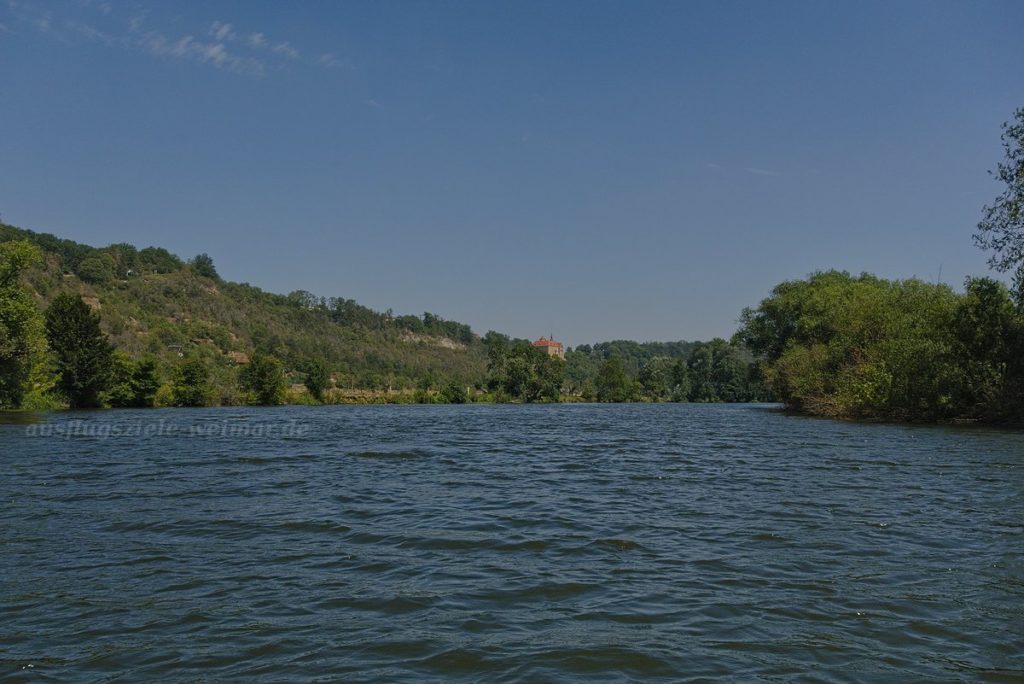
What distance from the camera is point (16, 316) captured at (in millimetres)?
42688

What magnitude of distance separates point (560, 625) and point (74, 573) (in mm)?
6460

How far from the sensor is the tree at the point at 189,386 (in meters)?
75.9

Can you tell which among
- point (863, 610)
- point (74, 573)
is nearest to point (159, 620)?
point (74, 573)

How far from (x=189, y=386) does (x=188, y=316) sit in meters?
82.1

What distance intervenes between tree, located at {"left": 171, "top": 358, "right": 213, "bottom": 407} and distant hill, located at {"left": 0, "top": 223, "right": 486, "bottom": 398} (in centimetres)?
3065

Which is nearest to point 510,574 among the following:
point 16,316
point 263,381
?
point 16,316

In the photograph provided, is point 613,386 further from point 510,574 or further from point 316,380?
point 510,574

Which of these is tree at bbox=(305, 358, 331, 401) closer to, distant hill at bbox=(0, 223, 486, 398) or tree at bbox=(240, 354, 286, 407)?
tree at bbox=(240, 354, 286, 407)

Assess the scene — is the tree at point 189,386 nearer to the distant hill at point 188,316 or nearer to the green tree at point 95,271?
the distant hill at point 188,316

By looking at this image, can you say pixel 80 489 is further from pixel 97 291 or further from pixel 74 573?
pixel 97 291

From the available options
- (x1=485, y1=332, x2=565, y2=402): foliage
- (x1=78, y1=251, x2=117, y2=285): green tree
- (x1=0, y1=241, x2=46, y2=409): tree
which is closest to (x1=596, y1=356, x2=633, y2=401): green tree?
(x1=485, y1=332, x2=565, y2=402): foliage

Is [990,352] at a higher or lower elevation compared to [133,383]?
higher

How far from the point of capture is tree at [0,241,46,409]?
42562mm

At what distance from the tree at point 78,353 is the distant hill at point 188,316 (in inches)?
1699
